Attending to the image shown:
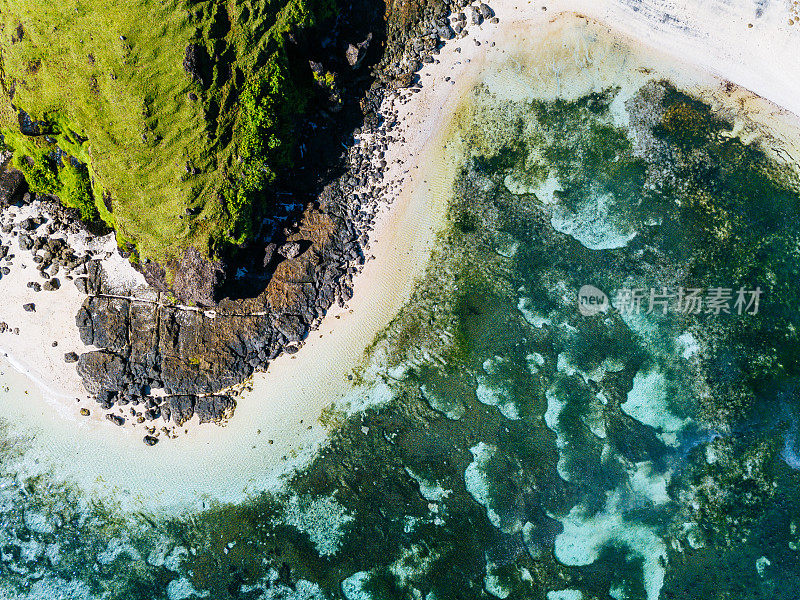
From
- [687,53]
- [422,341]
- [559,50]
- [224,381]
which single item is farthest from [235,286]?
[687,53]

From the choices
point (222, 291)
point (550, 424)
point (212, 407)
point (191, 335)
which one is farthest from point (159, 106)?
point (550, 424)

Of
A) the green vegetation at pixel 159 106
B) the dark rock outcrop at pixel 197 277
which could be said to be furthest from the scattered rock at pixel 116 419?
the green vegetation at pixel 159 106

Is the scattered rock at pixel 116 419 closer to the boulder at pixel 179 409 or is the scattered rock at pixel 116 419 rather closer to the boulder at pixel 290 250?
the boulder at pixel 179 409

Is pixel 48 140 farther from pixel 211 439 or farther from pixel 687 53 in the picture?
pixel 687 53

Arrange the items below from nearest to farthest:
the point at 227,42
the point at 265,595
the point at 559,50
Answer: the point at 227,42
the point at 265,595
the point at 559,50

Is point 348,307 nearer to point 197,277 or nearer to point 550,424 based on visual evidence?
point 197,277

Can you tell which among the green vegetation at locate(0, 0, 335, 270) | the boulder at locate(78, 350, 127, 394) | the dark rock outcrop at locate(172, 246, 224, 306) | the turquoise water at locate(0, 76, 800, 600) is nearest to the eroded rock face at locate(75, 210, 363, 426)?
the boulder at locate(78, 350, 127, 394)
